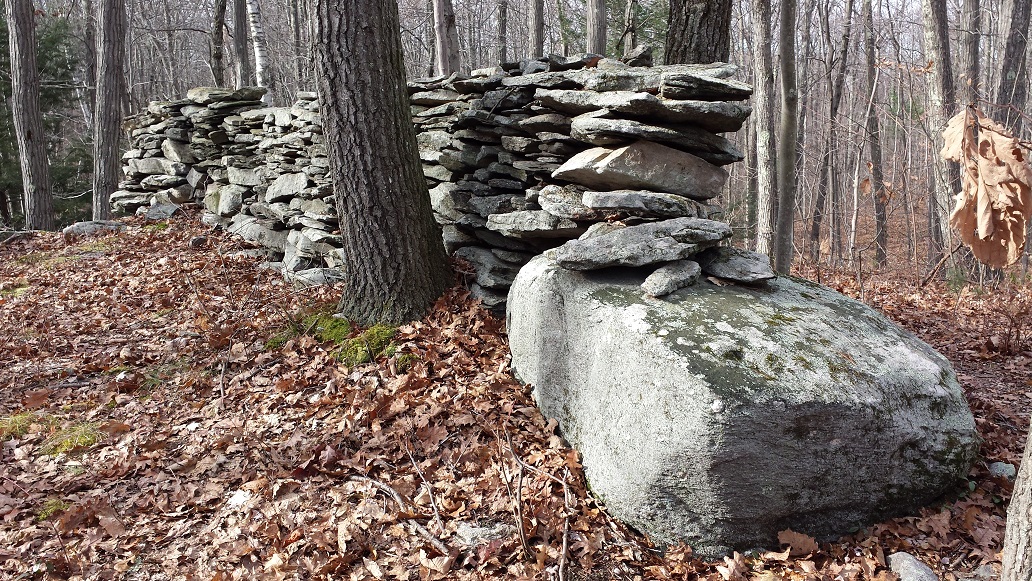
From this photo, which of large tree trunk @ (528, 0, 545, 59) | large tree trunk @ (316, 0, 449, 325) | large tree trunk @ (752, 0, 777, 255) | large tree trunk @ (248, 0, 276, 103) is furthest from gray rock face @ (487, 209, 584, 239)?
large tree trunk @ (248, 0, 276, 103)

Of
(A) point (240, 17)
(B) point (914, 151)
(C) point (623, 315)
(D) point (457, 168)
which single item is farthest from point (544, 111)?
(B) point (914, 151)

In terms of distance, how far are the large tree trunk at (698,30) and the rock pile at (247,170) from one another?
3.73m

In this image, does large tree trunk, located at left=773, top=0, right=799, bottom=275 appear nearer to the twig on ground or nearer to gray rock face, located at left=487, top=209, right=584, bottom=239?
gray rock face, located at left=487, top=209, right=584, bottom=239

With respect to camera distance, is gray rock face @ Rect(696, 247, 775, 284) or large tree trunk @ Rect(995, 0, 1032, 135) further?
large tree trunk @ Rect(995, 0, 1032, 135)

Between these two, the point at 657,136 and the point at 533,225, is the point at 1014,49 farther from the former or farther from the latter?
the point at 533,225

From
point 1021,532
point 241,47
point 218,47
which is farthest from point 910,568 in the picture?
point 241,47

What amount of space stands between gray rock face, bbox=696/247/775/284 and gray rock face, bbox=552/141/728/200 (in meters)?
0.51

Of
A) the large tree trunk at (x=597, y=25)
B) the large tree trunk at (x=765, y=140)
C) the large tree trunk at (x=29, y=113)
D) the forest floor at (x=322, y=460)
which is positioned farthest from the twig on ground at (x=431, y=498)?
the large tree trunk at (x=29, y=113)

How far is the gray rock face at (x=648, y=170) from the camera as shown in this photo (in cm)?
436

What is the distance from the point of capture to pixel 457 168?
582cm

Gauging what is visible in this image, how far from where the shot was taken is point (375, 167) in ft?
16.4

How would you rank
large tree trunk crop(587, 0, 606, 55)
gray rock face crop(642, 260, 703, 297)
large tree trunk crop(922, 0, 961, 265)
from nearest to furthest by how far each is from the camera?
gray rock face crop(642, 260, 703, 297) → large tree trunk crop(922, 0, 961, 265) → large tree trunk crop(587, 0, 606, 55)

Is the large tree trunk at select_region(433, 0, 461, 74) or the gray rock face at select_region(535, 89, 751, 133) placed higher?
the large tree trunk at select_region(433, 0, 461, 74)

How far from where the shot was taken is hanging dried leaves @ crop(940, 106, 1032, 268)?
196 cm
